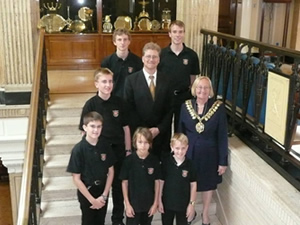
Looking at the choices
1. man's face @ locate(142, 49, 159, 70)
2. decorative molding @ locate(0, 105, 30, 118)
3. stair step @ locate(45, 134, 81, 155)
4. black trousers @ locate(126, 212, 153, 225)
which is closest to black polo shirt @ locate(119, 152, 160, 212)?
black trousers @ locate(126, 212, 153, 225)

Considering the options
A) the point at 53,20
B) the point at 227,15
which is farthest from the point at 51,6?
the point at 227,15

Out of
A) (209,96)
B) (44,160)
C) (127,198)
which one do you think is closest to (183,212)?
(127,198)

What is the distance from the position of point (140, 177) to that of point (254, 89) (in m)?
1.36

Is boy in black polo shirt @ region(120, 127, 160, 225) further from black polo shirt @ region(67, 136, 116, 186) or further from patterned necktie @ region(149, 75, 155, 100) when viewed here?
patterned necktie @ region(149, 75, 155, 100)

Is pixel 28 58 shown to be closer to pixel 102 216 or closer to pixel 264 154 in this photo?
pixel 102 216

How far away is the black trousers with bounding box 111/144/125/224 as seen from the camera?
3547mm

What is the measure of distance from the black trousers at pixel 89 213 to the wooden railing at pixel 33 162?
16.0 inches

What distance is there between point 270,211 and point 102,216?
1370 mm

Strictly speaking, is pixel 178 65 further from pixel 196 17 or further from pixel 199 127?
pixel 196 17

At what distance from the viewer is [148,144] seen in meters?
3.12

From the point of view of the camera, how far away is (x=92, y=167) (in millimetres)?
3205

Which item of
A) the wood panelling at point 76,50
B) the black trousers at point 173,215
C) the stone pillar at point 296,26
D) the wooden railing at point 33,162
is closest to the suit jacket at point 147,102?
the black trousers at point 173,215

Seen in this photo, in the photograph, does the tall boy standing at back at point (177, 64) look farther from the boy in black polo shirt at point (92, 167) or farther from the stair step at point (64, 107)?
the stair step at point (64, 107)

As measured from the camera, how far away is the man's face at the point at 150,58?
3.30 m
